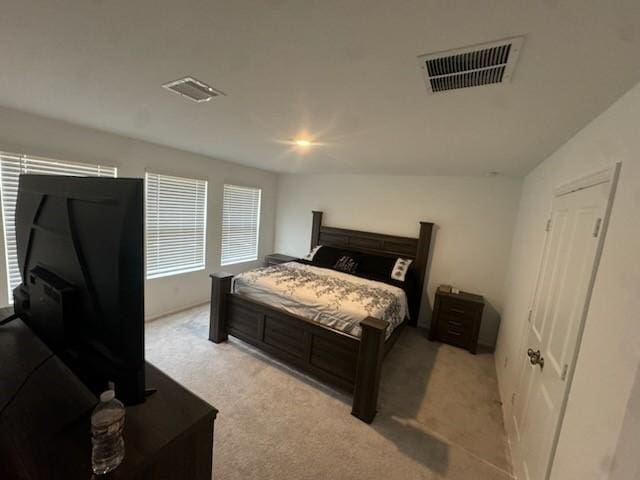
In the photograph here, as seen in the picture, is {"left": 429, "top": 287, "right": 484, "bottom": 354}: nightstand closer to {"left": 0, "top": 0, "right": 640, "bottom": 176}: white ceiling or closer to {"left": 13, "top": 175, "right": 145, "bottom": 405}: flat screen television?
{"left": 0, "top": 0, "right": 640, "bottom": 176}: white ceiling

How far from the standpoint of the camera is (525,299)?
2283mm

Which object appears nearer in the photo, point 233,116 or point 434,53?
point 434,53

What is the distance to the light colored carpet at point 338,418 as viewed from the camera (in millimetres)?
1721

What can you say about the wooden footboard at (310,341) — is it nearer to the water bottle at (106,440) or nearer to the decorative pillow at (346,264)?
the decorative pillow at (346,264)

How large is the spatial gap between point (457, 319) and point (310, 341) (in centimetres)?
205

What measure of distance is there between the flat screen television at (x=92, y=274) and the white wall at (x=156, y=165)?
6.54 feet

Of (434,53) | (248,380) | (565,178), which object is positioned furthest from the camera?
(248,380)

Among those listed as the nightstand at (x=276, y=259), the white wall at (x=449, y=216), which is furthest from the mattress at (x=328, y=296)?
the nightstand at (x=276, y=259)

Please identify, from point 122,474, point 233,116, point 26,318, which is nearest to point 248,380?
point 26,318

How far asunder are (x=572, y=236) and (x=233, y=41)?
2.01 m

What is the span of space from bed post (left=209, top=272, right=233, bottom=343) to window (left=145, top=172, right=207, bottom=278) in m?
0.99

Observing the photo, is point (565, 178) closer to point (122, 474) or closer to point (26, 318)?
point (122, 474)

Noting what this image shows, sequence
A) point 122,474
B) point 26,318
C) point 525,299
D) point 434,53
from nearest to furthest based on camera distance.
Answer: point 122,474 → point 434,53 → point 26,318 → point 525,299

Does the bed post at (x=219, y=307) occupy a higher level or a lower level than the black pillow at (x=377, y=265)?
lower
